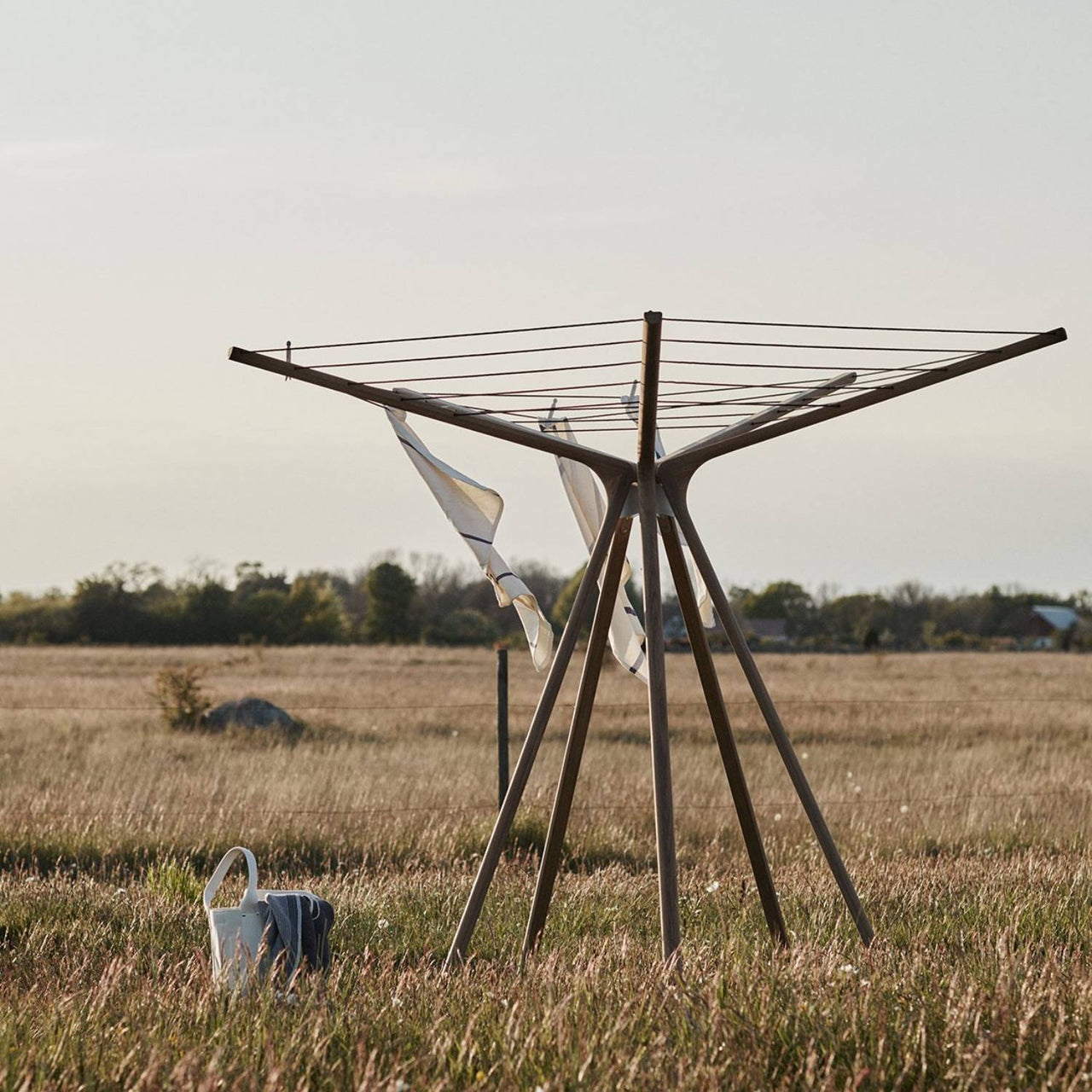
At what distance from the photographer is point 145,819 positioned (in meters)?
9.19

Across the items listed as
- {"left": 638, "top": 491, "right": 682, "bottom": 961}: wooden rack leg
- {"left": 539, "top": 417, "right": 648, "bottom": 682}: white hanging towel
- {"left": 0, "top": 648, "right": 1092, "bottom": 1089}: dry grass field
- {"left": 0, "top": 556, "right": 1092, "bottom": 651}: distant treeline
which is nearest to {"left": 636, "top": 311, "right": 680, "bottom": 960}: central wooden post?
{"left": 638, "top": 491, "right": 682, "bottom": 961}: wooden rack leg

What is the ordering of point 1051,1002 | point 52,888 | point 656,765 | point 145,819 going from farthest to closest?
point 145,819 → point 52,888 → point 656,765 → point 1051,1002

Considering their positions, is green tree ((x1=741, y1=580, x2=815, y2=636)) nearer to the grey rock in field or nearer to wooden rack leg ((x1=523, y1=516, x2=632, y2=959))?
the grey rock in field

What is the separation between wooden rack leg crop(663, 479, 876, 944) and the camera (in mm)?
5281

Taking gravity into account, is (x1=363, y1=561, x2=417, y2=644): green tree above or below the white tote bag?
above

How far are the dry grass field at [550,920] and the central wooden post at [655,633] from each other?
0.23m

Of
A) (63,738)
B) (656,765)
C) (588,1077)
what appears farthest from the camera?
(63,738)

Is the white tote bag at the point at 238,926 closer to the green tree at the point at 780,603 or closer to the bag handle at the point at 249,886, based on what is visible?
the bag handle at the point at 249,886

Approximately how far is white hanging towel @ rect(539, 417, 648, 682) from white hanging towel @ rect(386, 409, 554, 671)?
0.48m

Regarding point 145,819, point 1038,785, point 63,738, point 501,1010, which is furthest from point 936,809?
point 63,738

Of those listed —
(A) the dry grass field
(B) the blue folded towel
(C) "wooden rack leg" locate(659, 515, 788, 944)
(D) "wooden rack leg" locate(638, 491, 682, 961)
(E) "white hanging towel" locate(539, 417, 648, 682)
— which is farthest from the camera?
(E) "white hanging towel" locate(539, 417, 648, 682)

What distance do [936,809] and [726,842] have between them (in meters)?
2.44

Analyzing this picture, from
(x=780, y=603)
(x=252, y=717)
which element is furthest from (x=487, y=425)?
(x=780, y=603)

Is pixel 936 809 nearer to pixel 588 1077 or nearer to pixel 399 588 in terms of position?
pixel 588 1077
